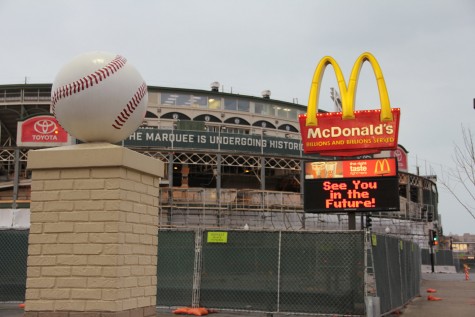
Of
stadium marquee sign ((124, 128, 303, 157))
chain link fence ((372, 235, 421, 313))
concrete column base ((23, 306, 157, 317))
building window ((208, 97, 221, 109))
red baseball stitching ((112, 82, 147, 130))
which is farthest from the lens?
building window ((208, 97, 221, 109))

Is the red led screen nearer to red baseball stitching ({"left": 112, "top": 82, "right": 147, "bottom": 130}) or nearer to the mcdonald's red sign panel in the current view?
the mcdonald's red sign panel

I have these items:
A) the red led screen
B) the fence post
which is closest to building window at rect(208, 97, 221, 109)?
the red led screen

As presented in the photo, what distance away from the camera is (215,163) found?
1607 inches

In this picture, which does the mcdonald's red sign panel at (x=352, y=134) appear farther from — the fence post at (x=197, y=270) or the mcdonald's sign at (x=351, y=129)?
the fence post at (x=197, y=270)

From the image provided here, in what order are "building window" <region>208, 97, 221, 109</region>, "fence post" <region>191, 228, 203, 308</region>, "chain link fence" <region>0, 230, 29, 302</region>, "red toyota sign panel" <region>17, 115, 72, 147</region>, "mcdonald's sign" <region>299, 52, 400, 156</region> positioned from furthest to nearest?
1. "building window" <region>208, 97, 221, 109</region>
2. "red toyota sign panel" <region>17, 115, 72, 147</region>
3. "mcdonald's sign" <region>299, 52, 400, 156</region>
4. "chain link fence" <region>0, 230, 29, 302</region>
5. "fence post" <region>191, 228, 203, 308</region>

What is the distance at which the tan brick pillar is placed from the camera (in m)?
5.68

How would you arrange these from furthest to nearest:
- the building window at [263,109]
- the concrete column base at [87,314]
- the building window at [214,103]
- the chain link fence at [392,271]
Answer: the building window at [263,109], the building window at [214,103], the chain link fence at [392,271], the concrete column base at [87,314]

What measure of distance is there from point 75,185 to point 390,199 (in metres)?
12.1

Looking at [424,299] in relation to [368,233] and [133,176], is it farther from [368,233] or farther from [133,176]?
[133,176]

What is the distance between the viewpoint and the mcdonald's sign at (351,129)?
1842cm

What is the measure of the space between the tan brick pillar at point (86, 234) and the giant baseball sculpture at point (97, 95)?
254 millimetres

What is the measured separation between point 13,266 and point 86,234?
30.3ft

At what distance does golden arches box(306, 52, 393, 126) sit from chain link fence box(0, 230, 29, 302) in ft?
33.8

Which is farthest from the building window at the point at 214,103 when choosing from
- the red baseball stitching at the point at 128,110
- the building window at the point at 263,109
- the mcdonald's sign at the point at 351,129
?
the red baseball stitching at the point at 128,110
